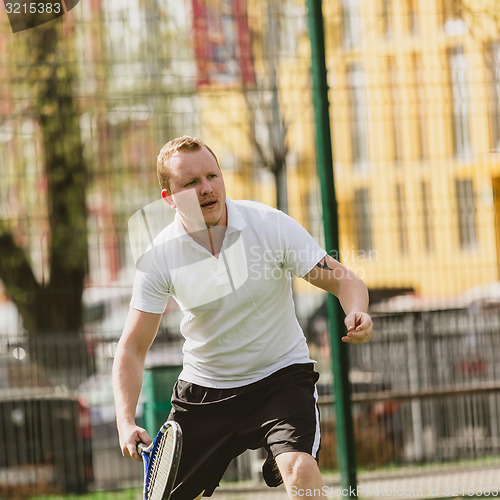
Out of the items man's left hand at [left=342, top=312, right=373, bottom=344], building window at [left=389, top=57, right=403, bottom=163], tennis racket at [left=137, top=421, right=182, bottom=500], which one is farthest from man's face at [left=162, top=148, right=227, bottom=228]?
building window at [left=389, top=57, right=403, bottom=163]

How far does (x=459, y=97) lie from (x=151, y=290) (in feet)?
9.68

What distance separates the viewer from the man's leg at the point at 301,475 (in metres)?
3.48

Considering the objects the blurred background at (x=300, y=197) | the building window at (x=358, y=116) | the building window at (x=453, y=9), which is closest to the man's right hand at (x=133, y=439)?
the blurred background at (x=300, y=197)

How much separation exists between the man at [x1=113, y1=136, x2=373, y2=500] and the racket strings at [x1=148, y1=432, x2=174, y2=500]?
0.14 meters

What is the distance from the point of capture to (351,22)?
627cm

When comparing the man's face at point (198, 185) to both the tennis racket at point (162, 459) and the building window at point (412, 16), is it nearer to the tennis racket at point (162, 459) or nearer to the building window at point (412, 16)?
the tennis racket at point (162, 459)

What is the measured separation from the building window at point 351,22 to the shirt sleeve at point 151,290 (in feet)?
9.86

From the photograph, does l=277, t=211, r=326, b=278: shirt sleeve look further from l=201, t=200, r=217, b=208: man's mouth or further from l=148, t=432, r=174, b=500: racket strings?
l=148, t=432, r=174, b=500: racket strings

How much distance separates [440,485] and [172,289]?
3099 millimetres

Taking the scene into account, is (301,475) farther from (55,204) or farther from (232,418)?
(55,204)

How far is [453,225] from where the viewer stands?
6.03 meters

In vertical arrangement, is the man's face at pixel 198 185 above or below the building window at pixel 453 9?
below

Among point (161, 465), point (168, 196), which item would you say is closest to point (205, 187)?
point (168, 196)

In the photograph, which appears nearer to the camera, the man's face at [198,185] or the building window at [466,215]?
the man's face at [198,185]
